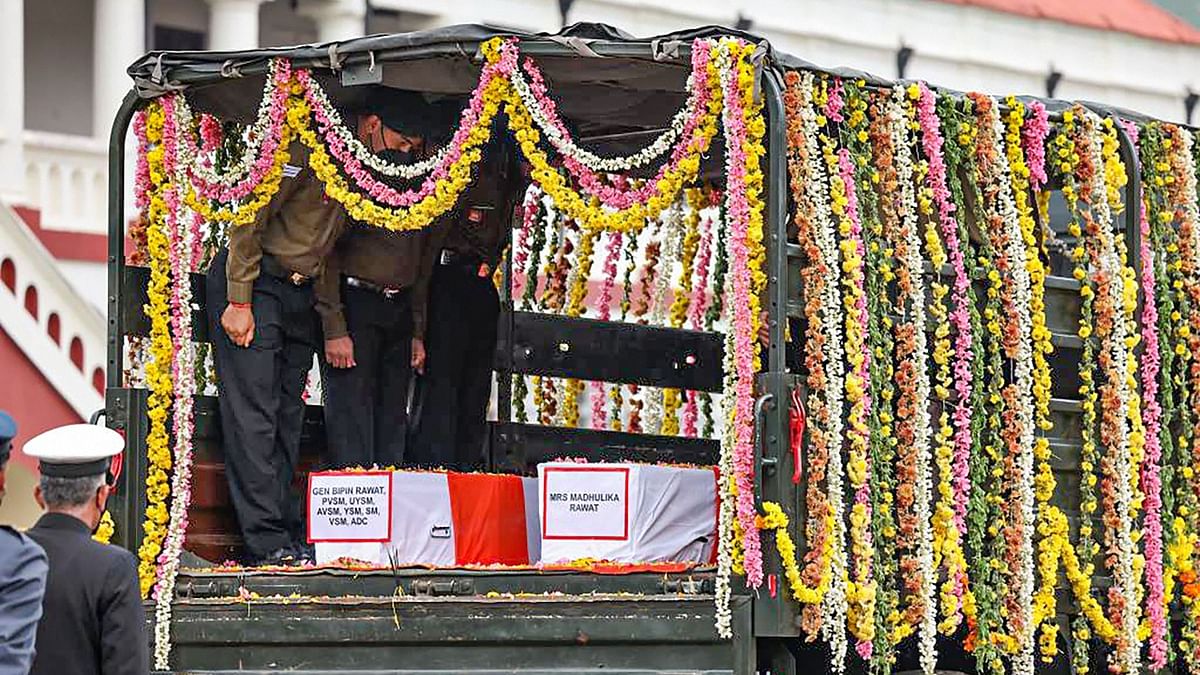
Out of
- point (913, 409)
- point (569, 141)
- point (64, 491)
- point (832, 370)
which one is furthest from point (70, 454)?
point (913, 409)

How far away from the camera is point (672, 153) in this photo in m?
8.62

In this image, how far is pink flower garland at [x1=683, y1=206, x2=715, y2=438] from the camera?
1148 cm

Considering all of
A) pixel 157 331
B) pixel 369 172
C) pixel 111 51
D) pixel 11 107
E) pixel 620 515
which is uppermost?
pixel 111 51

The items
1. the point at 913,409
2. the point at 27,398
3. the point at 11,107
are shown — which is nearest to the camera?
the point at 913,409

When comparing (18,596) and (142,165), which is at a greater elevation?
(142,165)

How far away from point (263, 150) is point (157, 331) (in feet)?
2.38

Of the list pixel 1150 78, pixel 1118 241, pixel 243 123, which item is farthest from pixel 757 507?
pixel 1150 78

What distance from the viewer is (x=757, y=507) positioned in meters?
8.00

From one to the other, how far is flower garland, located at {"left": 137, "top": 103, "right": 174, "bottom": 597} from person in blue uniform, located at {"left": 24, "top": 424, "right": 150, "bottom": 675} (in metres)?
2.17

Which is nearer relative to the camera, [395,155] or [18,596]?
[18,596]

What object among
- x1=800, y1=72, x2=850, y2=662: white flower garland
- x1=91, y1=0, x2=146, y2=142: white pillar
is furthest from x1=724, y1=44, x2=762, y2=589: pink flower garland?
x1=91, y1=0, x2=146, y2=142: white pillar

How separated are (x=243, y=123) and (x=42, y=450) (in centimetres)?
308

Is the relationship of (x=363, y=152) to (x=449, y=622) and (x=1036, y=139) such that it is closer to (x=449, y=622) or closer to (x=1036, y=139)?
(x=449, y=622)

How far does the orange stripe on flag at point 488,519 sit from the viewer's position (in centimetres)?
910
